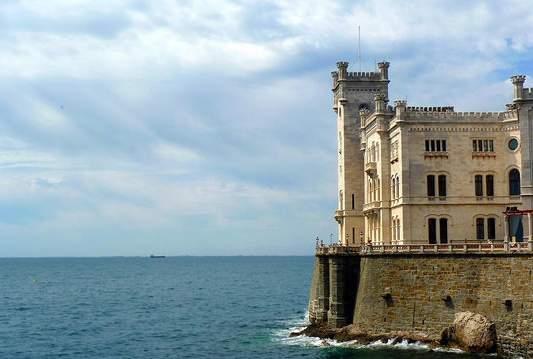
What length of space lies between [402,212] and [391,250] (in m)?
6.26

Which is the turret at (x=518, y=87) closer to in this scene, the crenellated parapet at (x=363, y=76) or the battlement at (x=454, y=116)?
the battlement at (x=454, y=116)

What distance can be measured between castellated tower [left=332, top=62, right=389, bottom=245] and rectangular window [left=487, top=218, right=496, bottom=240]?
16.5m

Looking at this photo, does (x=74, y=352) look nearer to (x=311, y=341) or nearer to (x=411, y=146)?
(x=311, y=341)

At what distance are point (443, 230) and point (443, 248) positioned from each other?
8.08 meters

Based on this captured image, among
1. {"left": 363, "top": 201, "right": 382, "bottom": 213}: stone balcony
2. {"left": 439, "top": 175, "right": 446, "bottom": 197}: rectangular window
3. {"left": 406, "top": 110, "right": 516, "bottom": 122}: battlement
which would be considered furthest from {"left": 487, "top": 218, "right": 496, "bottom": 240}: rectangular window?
{"left": 363, "top": 201, "right": 382, "bottom": 213}: stone balcony

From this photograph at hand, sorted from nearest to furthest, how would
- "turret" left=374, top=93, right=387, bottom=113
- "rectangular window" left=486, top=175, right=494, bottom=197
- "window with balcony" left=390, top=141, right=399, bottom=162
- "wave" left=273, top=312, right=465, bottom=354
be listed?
1. "wave" left=273, top=312, right=465, bottom=354
2. "rectangular window" left=486, top=175, right=494, bottom=197
3. "window with balcony" left=390, top=141, right=399, bottom=162
4. "turret" left=374, top=93, right=387, bottom=113

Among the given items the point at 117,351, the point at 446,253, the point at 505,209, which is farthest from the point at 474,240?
the point at 117,351

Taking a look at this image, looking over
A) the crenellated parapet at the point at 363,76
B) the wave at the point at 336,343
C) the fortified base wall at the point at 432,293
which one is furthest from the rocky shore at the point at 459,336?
the crenellated parapet at the point at 363,76

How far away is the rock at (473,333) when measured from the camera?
2230 inches

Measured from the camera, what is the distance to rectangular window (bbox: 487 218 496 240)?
6888cm

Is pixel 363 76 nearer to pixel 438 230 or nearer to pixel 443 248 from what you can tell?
pixel 438 230

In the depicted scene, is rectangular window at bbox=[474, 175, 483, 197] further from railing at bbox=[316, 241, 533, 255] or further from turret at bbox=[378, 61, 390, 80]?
turret at bbox=[378, 61, 390, 80]

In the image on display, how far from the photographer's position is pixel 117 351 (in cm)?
6944

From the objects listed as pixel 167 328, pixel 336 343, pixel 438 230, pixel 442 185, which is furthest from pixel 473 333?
pixel 167 328
